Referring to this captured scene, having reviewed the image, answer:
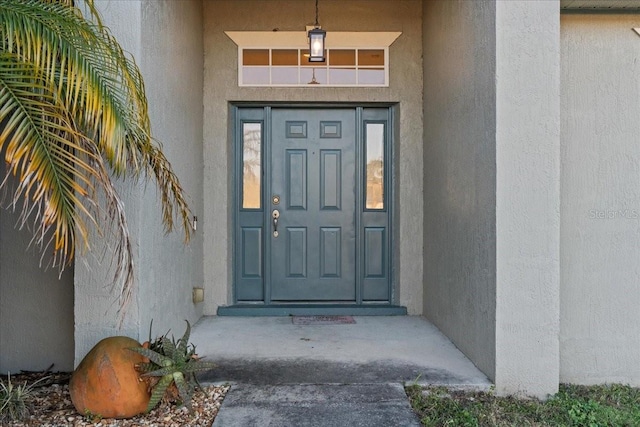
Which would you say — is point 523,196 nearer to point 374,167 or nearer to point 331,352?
point 331,352

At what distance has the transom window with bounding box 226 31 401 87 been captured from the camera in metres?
4.75

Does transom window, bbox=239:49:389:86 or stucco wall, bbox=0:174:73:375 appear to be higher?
transom window, bbox=239:49:389:86

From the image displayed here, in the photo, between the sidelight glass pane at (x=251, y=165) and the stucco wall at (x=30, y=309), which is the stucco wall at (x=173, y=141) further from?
the stucco wall at (x=30, y=309)

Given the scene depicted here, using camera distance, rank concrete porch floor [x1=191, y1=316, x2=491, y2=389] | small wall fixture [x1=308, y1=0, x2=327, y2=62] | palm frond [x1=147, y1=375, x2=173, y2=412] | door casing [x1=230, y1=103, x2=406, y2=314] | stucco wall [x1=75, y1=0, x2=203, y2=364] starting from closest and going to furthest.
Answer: palm frond [x1=147, y1=375, x2=173, y2=412], stucco wall [x1=75, y1=0, x2=203, y2=364], concrete porch floor [x1=191, y1=316, x2=491, y2=389], small wall fixture [x1=308, y1=0, x2=327, y2=62], door casing [x1=230, y1=103, x2=406, y2=314]

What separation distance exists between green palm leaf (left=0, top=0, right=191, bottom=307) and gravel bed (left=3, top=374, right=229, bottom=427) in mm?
747

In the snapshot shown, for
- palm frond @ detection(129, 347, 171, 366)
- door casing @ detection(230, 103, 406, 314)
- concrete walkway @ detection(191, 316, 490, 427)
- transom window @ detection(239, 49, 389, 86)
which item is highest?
transom window @ detection(239, 49, 389, 86)

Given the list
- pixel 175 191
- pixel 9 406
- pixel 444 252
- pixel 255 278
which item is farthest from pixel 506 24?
pixel 9 406

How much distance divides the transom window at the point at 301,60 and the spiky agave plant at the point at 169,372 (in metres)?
2.97

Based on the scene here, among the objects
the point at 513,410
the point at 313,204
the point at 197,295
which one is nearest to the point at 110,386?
the point at 197,295

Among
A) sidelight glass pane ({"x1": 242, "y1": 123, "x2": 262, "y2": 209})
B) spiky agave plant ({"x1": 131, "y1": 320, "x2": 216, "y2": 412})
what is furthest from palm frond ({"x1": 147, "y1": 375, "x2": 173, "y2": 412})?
sidelight glass pane ({"x1": 242, "y1": 123, "x2": 262, "y2": 209})

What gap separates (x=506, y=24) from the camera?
9.71ft

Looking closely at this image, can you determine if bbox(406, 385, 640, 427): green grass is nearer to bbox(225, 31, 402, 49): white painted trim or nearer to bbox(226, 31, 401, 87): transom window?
bbox(226, 31, 401, 87): transom window

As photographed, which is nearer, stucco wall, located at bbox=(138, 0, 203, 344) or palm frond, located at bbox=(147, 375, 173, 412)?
palm frond, located at bbox=(147, 375, 173, 412)

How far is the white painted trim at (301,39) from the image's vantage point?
4.74 metres
